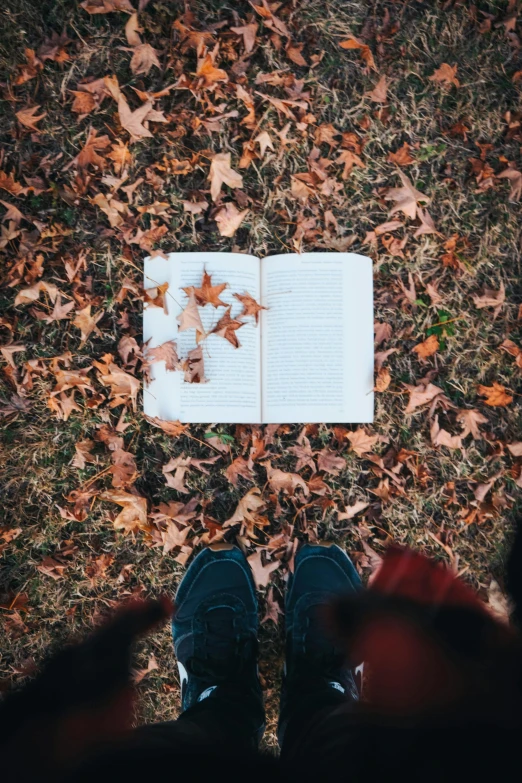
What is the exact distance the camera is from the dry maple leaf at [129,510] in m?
2.09

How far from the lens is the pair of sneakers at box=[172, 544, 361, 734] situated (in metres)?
1.99

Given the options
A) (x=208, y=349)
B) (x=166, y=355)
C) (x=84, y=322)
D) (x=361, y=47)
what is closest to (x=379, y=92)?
(x=361, y=47)

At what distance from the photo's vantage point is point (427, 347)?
2146mm

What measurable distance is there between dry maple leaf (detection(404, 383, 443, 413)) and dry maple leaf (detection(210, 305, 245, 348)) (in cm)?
71

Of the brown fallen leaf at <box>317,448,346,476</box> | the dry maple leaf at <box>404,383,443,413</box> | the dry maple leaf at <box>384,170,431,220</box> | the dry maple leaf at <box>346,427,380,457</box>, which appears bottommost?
the brown fallen leaf at <box>317,448,346,476</box>

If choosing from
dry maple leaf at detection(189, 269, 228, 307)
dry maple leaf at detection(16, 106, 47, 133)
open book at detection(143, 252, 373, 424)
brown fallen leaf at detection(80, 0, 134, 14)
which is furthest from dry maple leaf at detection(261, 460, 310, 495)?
brown fallen leaf at detection(80, 0, 134, 14)

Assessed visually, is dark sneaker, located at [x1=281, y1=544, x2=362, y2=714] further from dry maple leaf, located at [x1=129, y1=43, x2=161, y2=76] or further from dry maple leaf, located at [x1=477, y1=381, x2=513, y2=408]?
dry maple leaf, located at [x1=129, y1=43, x2=161, y2=76]

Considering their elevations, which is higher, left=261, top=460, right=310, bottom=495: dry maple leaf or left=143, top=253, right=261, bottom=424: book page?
left=143, top=253, right=261, bottom=424: book page

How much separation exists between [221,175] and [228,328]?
61 centimetres

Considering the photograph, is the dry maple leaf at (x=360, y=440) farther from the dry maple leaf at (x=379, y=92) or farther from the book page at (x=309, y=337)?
the dry maple leaf at (x=379, y=92)

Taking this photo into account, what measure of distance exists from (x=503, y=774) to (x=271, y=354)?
144 centimetres

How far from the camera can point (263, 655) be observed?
2113mm

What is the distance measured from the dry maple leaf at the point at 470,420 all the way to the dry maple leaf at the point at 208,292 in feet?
3.38

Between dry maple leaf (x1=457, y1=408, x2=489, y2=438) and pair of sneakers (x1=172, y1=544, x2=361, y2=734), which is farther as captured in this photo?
dry maple leaf (x1=457, y1=408, x2=489, y2=438)
